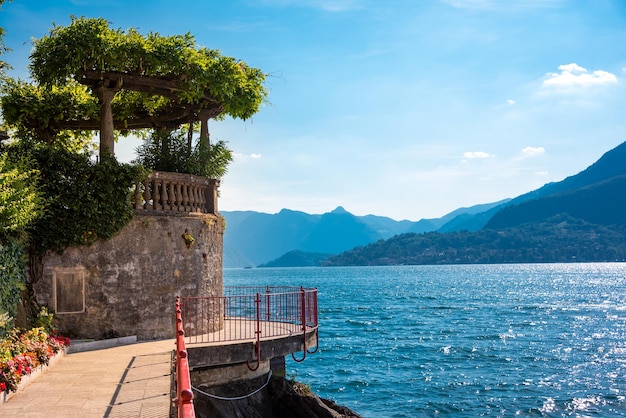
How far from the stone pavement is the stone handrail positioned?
4.25 meters

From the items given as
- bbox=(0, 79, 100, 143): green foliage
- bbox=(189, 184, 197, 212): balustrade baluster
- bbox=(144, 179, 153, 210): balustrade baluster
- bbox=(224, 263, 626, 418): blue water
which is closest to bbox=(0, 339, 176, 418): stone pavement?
bbox=(144, 179, 153, 210): balustrade baluster

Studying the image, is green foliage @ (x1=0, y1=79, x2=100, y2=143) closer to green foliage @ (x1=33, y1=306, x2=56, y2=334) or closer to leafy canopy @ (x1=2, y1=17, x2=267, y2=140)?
leafy canopy @ (x1=2, y1=17, x2=267, y2=140)

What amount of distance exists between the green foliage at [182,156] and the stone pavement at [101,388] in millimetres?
6035

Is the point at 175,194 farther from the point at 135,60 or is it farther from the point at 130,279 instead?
the point at 135,60

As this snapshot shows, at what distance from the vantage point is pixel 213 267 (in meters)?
18.0

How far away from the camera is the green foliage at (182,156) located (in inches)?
713

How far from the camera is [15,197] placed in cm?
1298

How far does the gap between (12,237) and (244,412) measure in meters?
7.71

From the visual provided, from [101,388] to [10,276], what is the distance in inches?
194

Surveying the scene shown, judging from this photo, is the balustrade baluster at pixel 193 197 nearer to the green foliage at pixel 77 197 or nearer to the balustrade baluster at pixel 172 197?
the balustrade baluster at pixel 172 197

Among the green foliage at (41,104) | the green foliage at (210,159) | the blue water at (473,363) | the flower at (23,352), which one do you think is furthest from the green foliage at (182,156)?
the blue water at (473,363)

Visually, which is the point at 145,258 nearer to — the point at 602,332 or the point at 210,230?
the point at 210,230

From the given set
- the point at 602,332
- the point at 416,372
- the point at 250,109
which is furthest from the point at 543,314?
the point at 250,109

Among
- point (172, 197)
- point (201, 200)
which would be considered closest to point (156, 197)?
point (172, 197)
